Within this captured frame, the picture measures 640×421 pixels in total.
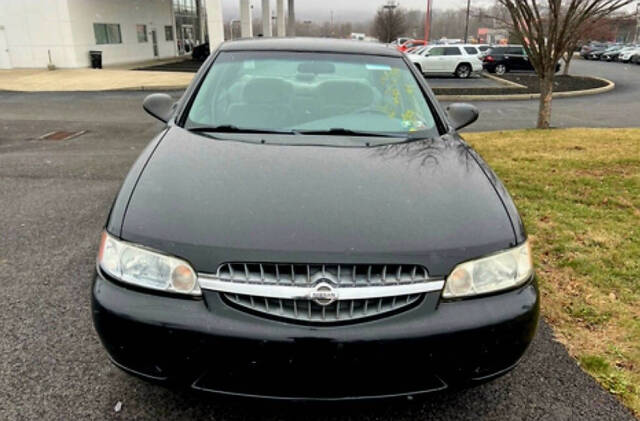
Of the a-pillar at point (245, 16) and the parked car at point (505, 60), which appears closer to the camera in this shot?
the a-pillar at point (245, 16)

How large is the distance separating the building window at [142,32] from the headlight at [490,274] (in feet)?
105

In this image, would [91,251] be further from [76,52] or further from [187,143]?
[76,52]

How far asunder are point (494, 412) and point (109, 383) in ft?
5.95

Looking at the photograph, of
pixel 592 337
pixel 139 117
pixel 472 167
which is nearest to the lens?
pixel 472 167

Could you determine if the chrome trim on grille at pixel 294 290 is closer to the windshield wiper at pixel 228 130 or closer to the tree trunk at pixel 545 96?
the windshield wiper at pixel 228 130

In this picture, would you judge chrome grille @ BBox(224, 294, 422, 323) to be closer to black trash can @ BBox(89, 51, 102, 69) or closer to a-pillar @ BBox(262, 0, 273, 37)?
black trash can @ BBox(89, 51, 102, 69)

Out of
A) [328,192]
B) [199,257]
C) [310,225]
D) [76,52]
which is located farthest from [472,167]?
[76,52]

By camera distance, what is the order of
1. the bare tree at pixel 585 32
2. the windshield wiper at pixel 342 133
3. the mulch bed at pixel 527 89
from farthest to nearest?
the mulch bed at pixel 527 89 → the bare tree at pixel 585 32 → the windshield wiper at pixel 342 133

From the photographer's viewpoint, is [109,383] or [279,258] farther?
[109,383]

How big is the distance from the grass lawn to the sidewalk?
43.8 feet

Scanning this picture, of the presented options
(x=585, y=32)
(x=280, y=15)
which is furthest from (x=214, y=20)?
(x=585, y=32)

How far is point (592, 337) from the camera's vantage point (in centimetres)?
276

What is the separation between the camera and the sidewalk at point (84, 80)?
1664cm

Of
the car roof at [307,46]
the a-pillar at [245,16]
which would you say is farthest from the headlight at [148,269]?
the a-pillar at [245,16]
